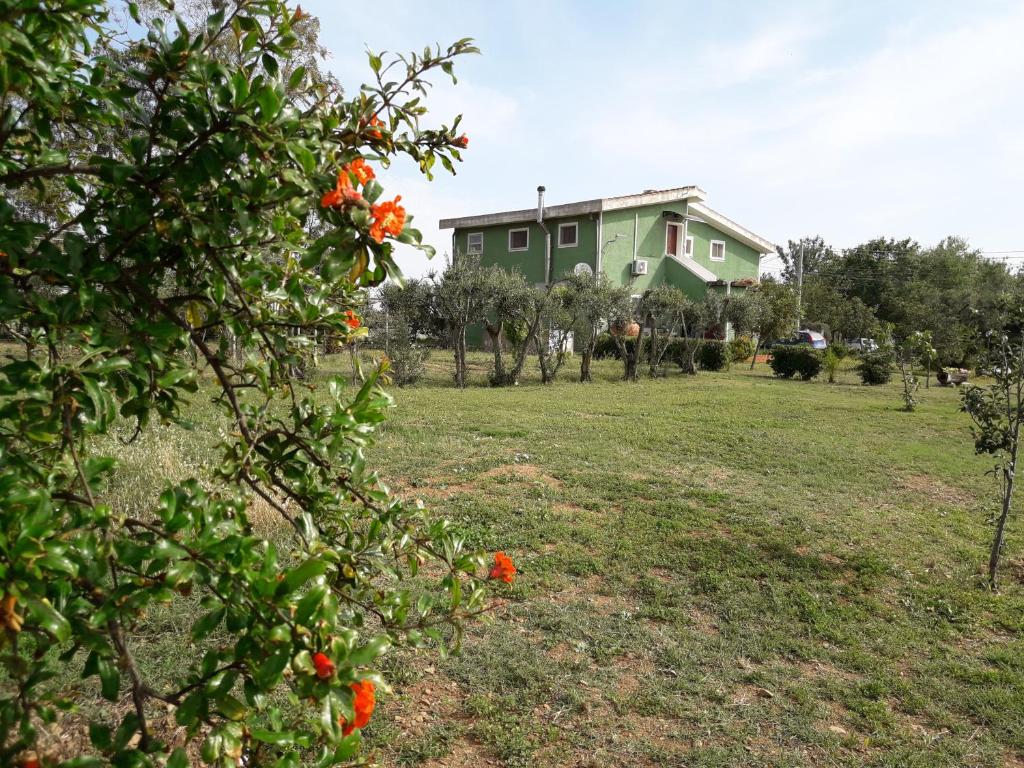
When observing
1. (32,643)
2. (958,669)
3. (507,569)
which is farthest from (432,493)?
(507,569)

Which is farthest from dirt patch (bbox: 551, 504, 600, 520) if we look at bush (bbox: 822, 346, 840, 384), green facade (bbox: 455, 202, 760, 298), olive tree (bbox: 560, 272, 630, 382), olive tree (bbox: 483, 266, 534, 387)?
green facade (bbox: 455, 202, 760, 298)

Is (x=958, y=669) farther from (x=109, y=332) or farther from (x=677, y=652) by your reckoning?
(x=109, y=332)

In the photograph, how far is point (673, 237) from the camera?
28703 millimetres

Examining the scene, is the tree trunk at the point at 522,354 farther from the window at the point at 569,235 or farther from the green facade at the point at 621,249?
the window at the point at 569,235

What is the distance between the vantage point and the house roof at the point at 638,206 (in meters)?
25.6

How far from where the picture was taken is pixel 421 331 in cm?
1789

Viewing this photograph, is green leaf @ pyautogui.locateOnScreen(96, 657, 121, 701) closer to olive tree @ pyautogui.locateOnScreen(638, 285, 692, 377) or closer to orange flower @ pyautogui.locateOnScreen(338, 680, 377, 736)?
orange flower @ pyautogui.locateOnScreen(338, 680, 377, 736)

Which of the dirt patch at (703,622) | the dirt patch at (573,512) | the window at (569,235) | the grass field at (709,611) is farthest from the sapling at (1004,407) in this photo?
the window at (569,235)

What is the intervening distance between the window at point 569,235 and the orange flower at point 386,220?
25.8 m

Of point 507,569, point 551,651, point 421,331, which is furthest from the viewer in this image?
point 421,331

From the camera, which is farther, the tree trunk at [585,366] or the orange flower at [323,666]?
the tree trunk at [585,366]

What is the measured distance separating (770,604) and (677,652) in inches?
42.7

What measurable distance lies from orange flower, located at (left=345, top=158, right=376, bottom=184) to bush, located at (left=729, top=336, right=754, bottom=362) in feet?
A: 79.0

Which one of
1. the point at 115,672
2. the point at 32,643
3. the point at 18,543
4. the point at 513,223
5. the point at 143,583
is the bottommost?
the point at 32,643
